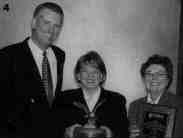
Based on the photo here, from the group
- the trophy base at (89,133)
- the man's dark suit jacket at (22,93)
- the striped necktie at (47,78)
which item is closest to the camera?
the trophy base at (89,133)

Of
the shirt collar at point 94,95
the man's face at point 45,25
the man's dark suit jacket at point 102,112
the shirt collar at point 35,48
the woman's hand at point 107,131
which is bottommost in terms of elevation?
the woman's hand at point 107,131

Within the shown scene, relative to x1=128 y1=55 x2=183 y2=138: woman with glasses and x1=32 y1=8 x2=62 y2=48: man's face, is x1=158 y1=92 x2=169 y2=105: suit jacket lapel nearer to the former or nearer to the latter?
x1=128 y1=55 x2=183 y2=138: woman with glasses

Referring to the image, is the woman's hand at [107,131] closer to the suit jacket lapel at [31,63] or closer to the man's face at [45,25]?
the suit jacket lapel at [31,63]

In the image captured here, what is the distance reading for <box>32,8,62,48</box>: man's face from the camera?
5.47ft

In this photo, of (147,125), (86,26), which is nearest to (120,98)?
(147,125)

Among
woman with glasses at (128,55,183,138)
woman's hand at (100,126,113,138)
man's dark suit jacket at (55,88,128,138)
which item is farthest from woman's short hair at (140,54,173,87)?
woman's hand at (100,126,113,138)

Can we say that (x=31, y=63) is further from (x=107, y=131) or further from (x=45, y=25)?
(x=107, y=131)

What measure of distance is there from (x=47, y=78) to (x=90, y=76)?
0.23m

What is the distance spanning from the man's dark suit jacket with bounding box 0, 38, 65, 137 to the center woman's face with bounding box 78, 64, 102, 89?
23 centimetres

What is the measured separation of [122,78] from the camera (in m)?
2.31

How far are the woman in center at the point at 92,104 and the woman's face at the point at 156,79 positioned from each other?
8.4 inches

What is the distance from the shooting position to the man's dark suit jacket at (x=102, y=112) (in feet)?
5.64

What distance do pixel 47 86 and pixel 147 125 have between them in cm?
56

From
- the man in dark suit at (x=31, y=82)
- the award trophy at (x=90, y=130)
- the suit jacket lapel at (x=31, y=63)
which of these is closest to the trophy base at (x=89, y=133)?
the award trophy at (x=90, y=130)
